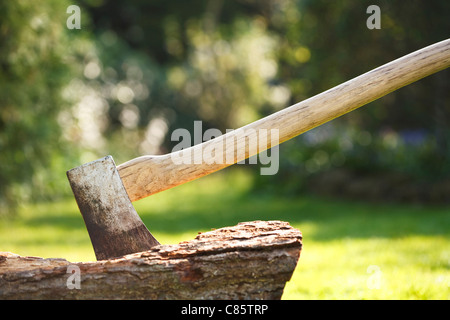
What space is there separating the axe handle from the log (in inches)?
15.1

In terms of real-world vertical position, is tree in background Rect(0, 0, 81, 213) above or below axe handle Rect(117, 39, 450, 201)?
above

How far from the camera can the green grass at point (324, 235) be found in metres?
3.44

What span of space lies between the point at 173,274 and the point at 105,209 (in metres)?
0.47

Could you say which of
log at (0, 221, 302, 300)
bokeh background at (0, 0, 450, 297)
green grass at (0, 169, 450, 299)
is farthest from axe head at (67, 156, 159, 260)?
bokeh background at (0, 0, 450, 297)

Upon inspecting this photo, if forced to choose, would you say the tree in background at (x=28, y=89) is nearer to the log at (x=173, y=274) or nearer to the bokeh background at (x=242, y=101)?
the bokeh background at (x=242, y=101)

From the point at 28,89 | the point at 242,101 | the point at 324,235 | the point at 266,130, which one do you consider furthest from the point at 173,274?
the point at 242,101

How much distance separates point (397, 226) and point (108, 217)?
5120 millimetres

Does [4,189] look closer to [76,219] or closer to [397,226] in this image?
[76,219]

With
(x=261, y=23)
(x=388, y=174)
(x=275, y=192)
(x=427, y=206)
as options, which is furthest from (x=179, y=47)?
(x=427, y=206)

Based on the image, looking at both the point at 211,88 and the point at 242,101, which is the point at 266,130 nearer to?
the point at 211,88

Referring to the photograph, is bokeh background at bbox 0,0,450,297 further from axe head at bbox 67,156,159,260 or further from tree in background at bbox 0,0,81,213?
axe head at bbox 67,156,159,260

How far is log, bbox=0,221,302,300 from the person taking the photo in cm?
200

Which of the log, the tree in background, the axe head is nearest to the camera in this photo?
the log

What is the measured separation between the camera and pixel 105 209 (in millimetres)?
2229
